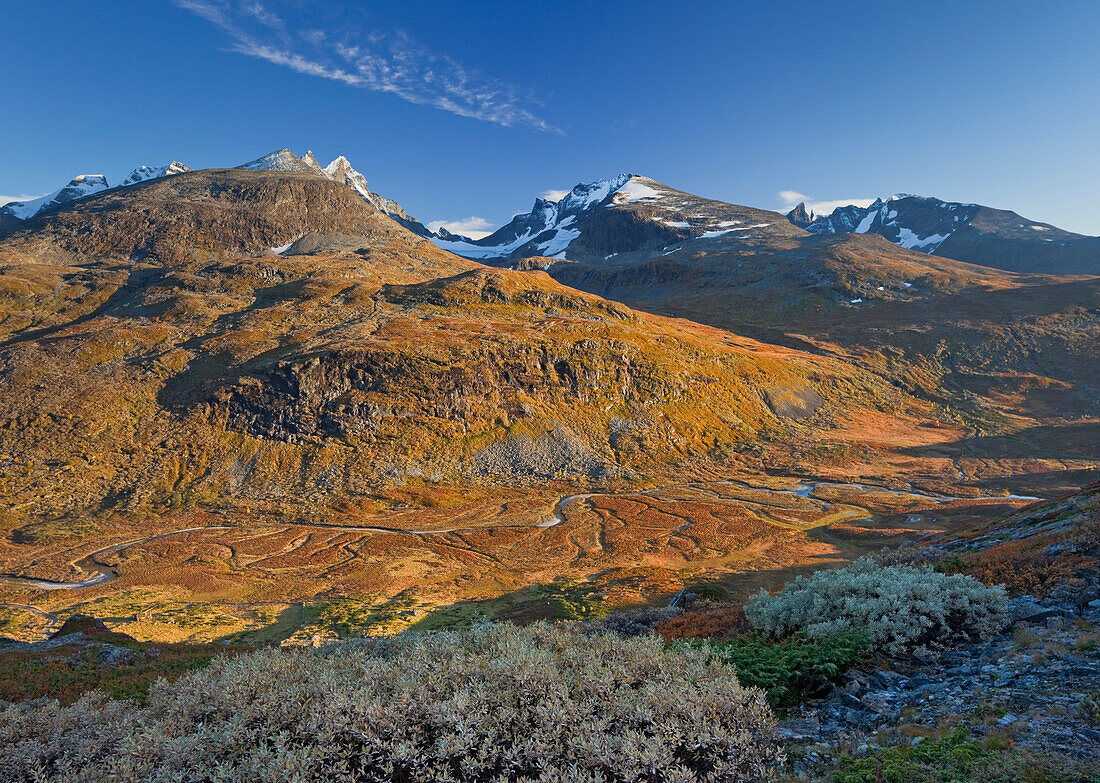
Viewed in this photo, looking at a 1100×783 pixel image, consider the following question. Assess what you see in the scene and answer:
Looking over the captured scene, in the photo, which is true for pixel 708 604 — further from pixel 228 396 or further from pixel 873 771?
pixel 228 396

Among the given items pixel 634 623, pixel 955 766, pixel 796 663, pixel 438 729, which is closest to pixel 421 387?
pixel 634 623

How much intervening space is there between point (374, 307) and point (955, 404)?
6158 inches

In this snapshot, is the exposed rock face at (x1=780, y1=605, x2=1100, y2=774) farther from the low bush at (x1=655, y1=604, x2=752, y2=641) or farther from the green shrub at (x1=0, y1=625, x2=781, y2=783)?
the low bush at (x1=655, y1=604, x2=752, y2=641)

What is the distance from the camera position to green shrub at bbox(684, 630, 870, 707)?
1005 cm

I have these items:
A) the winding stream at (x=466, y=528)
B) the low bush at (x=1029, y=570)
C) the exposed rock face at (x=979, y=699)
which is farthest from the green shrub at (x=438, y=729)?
the winding stream at (x=466, y=528)

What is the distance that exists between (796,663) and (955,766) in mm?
4125

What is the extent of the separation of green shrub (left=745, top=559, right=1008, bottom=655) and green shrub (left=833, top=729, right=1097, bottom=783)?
4347mm

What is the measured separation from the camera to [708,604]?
26.1 m

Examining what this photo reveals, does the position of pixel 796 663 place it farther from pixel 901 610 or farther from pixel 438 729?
pixel 438 729

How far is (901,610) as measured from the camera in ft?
38.6

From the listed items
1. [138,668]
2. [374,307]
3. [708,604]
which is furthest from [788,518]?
[374,307]

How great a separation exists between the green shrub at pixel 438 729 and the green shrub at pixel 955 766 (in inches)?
47.8

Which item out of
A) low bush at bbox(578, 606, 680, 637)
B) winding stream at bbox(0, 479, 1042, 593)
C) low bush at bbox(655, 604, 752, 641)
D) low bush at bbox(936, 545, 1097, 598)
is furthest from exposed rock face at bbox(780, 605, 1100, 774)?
winding stream at bbox(0, 479, 1042, 593)

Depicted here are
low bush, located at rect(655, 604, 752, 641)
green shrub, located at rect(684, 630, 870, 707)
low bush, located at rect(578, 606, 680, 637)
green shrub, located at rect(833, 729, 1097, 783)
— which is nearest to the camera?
green shrub, located at rect(833, 729, 1097, 783)
